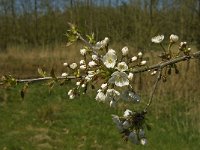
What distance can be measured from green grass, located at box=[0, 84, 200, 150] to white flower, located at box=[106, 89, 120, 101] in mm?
5607

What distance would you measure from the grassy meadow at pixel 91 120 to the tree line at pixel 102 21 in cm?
196

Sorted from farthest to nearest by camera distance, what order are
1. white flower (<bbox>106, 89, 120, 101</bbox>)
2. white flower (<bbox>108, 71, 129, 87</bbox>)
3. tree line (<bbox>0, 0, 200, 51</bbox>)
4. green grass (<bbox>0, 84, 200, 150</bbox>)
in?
1. tree line (<bbox>0, 0, 200, 51</bbox>)
2. green grass (<bbox>0, 84, 200, 150</bbox>)
3. white flower (<bbox>106, 89, 120, 101</bbox>)
4. white flower (<bbox>108, 71, 129, 87</bbox>)

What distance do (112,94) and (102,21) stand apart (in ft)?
66.3

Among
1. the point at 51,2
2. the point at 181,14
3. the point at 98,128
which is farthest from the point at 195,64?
the point at 51,2

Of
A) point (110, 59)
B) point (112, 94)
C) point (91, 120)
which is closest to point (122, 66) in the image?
point (110, 59)

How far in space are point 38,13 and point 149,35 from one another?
580 inches

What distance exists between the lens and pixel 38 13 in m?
27.5

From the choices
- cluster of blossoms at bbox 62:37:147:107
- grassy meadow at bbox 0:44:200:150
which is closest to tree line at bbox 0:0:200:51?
grassy meadow at bbox 0:44:200:150

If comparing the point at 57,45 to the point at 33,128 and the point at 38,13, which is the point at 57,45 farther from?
the point at 33,128

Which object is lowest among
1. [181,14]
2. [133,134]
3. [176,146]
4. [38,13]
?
[176,146]

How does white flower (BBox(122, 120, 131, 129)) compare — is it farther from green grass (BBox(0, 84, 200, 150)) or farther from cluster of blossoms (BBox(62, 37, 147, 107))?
green grass (BBox(0, 84, 200, 150))

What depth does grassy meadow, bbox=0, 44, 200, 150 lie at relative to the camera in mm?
7918

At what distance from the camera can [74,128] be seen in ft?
30.1

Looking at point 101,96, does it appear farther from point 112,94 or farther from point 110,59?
point 110,59
